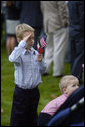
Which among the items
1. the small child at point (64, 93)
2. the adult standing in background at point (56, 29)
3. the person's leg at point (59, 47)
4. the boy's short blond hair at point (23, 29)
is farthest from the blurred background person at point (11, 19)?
the small child at point (64, 93)

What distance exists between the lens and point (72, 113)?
3.51m

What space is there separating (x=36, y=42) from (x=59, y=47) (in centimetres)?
206

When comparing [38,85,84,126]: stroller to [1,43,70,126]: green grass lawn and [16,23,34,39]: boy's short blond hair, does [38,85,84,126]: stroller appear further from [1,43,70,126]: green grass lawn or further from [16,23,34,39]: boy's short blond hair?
[1,43,70,126]: green grass lawn

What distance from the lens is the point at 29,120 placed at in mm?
5156

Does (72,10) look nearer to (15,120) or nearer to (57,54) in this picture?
(57,54)

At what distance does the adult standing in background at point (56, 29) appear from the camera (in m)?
8.09

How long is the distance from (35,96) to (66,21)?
3.34 m

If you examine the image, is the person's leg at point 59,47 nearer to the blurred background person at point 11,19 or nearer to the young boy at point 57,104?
the blurred background person at point 11,19

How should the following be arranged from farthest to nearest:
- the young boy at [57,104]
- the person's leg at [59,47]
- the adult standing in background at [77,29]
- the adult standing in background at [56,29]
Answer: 1. the person's leg at [59,47]
2. the adult standing in background at [56,29]
3. the adult standing in background at [77,29]
4. the young boy at [57,104]

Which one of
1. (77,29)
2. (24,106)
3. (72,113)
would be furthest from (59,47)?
(72,113)

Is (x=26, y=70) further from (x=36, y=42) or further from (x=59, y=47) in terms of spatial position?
(x=59, y=47)

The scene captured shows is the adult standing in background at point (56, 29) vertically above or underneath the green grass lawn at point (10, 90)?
above

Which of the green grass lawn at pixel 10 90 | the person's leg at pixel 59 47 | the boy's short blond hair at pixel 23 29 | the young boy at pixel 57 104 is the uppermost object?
the boy's short blond hair at pixel 23 29

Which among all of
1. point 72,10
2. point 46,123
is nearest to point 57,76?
point 72,10
